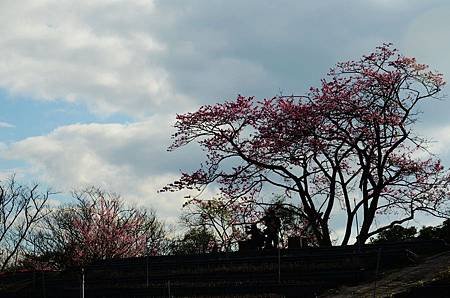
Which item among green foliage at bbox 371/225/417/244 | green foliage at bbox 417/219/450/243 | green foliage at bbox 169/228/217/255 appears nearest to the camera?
green foliage at bbox 417/219/450/243

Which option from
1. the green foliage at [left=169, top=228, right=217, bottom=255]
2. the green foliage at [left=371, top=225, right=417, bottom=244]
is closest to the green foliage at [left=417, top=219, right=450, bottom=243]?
the green foliage at [left=371, top=225, right=417, bottom=244]

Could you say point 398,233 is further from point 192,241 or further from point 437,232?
point 192,241

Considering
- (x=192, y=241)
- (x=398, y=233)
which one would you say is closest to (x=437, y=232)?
(x=398, y=233)

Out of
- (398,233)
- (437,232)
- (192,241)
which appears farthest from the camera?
(192,241)

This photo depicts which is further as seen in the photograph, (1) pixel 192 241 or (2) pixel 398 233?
(1) pixel 192 241

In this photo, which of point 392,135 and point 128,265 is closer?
point 392,135

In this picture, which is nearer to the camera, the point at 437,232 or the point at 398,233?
the point at 437,232

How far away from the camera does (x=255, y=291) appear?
18.3 metres

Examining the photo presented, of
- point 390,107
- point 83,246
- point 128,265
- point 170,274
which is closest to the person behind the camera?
point 170,274

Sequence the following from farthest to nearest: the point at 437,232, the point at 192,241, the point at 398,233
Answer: the point at 192,241
the point at 398,233
the point at 437,232

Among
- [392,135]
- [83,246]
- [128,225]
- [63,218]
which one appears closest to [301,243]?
[392,135]

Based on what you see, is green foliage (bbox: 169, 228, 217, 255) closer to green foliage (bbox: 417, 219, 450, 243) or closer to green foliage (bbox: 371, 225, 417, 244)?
green foliage (bbox: 371, 225, 417, 244)

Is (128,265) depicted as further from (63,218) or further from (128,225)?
(63,218)

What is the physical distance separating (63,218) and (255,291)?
32658 mm
